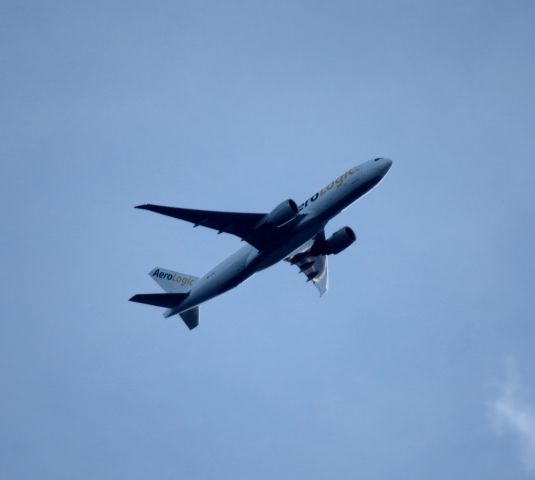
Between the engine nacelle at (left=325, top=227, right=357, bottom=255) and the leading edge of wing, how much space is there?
6990 millimetres

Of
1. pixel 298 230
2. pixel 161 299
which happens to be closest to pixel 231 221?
pixel 298 230

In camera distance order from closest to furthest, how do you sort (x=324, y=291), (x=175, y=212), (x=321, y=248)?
(x=175, y=212) < (x=321, y=248) < (x=324, y=291)

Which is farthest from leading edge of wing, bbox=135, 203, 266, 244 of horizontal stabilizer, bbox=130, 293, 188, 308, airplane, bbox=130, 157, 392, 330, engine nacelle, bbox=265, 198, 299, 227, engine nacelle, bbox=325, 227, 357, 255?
engine nacelle, bbox=325, 227, 357, 255

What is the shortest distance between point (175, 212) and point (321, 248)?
11.3m

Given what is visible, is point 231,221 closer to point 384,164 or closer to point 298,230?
point 298,230

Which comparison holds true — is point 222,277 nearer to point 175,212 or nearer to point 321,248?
point 175,212

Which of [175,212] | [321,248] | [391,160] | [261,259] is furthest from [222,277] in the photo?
[391,160]

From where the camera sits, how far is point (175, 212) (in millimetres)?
37875

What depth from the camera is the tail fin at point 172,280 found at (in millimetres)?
44981

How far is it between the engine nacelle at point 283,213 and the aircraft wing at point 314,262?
681cm

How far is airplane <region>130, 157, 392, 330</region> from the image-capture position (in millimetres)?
38062

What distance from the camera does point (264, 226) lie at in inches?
1521

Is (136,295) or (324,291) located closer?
(136,295)

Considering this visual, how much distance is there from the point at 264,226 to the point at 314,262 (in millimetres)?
9970
